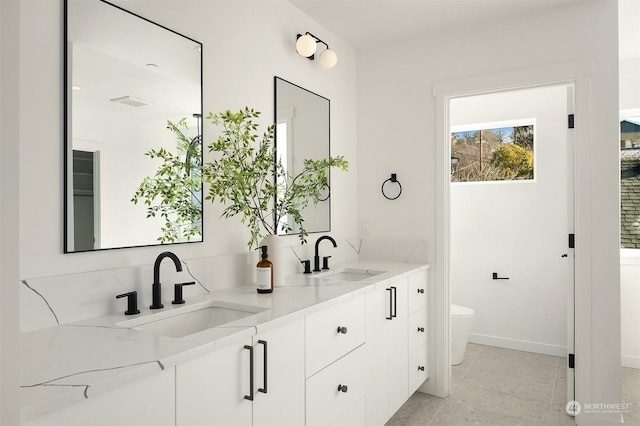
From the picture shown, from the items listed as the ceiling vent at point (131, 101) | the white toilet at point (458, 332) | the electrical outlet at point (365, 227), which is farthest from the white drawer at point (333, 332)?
the white toilet at point (458, 332)

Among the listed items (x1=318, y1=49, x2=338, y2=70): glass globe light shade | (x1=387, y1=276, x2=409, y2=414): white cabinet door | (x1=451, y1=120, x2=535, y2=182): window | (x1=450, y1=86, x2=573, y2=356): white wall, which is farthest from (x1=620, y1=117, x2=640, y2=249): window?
(x1=318, y1=49, x2=338, y2=70): glass globe light shade

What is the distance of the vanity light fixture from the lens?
8.50ft

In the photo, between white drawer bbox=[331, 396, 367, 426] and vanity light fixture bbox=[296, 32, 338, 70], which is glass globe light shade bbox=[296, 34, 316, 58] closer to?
vanity light fixture bbox=[296, 32, 338, 70]

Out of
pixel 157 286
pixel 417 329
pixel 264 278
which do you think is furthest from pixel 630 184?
pixel 157 286

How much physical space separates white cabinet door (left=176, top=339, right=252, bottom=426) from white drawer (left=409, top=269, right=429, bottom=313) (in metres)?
1.59

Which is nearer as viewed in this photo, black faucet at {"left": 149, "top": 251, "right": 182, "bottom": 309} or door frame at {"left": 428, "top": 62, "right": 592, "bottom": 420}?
black faucet at {"left": 149, "top": 251, "right": 182, "bottom": 309}

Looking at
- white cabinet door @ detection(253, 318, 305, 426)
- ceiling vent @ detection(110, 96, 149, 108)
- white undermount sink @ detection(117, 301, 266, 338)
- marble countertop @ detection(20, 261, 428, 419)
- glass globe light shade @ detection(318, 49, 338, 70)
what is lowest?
→ white cabinet door @ detection(253, 318, 305, 426)

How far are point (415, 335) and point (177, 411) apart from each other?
1969 mm

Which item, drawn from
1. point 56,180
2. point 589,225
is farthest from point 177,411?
point 589,225

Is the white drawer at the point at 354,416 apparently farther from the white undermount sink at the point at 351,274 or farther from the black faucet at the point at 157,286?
the black faucet at the point at 157,286

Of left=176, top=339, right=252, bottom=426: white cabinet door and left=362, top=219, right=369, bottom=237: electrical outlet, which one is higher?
left=362, top=219, right=369, bottom=237: electrical outlet

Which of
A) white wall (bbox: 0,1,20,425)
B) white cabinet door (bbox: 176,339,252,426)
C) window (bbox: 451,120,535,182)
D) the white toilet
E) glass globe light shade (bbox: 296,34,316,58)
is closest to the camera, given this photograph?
white wall (bbox: 0,1,20,425)

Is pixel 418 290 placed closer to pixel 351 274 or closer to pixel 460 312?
pixel 351 274

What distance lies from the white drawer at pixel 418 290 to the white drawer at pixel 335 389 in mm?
730
